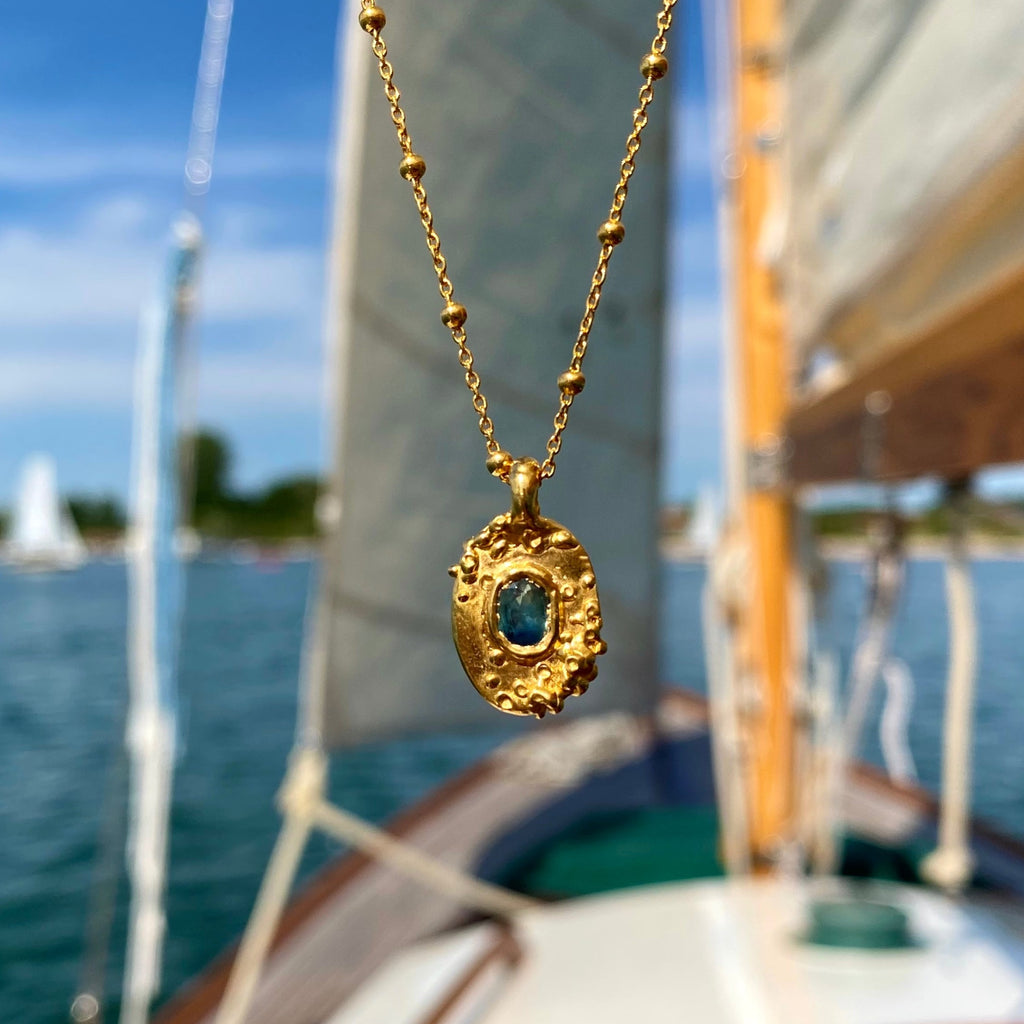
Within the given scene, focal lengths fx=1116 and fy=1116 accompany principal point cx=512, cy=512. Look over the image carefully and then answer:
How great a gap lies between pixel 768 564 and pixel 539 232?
1081 mm

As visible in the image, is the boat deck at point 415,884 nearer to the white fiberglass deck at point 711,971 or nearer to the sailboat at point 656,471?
the sailboat at point 656,471

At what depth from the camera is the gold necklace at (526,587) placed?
0.70 metres

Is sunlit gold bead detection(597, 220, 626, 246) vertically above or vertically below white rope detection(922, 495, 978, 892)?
above

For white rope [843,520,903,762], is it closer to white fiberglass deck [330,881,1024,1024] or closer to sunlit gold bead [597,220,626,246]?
white fiberglass deck [330,881,1024,1024]

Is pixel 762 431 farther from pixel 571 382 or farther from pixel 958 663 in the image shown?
pixel 571 382

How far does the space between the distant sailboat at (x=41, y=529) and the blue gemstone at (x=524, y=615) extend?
151ft

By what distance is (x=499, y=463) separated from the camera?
2.34 ft

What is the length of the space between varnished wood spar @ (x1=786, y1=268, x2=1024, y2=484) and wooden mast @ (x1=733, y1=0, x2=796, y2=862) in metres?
0.91

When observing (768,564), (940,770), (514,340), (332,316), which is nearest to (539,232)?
(514,340)

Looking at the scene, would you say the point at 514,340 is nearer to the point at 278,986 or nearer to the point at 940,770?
the point at 278,986

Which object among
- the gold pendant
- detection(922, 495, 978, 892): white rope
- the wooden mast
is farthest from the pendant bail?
the wooden mast

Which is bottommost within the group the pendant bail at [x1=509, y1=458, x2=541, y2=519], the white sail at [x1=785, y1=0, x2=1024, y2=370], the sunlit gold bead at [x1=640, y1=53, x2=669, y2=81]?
the pendant bail at [x1=509, y1=458, x2=541, y2=519]

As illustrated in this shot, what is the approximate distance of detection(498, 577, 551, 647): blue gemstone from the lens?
0.72 m

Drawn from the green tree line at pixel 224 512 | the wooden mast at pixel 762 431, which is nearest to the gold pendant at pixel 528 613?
the wooden mast at pixel 762 431
